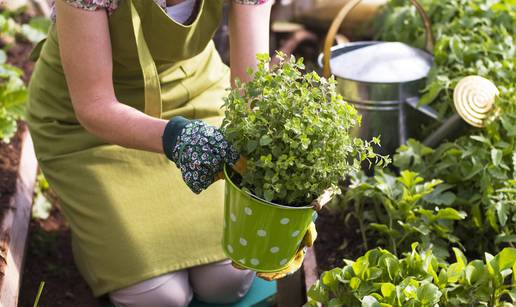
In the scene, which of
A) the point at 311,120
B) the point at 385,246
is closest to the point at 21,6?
the point at 385,246

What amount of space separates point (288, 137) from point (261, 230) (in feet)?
0.73

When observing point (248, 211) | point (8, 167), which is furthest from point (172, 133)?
point (8, 167)

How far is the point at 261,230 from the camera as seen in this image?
1669 mm

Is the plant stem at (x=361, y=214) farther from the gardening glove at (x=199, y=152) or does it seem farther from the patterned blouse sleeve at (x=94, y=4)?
the patterned blouse sleeve at (x=94, y=4)

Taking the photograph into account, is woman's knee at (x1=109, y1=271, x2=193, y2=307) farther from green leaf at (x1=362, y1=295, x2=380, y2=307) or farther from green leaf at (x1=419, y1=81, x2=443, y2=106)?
green leaf at (x1=419, y1=81, x2=443, y2=106)

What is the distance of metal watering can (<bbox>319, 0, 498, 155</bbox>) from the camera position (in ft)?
7.85

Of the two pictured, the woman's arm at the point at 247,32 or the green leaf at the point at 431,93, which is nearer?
the woman's arm at the point at 247,32

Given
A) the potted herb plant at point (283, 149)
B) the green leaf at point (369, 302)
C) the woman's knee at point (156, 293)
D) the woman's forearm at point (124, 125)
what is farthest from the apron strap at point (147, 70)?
the green leaf at point (369, 302)

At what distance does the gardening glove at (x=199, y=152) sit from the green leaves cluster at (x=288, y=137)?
3 centimetres

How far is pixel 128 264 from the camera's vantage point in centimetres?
210

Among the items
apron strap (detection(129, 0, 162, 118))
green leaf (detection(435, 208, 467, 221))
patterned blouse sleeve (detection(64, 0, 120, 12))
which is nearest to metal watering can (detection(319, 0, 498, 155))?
green leaf (detection(435, 208, 467, 221))

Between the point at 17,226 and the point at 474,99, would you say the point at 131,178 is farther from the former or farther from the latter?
the point at 474,99

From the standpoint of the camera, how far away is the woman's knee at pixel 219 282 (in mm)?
2150

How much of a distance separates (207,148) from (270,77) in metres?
0.20
